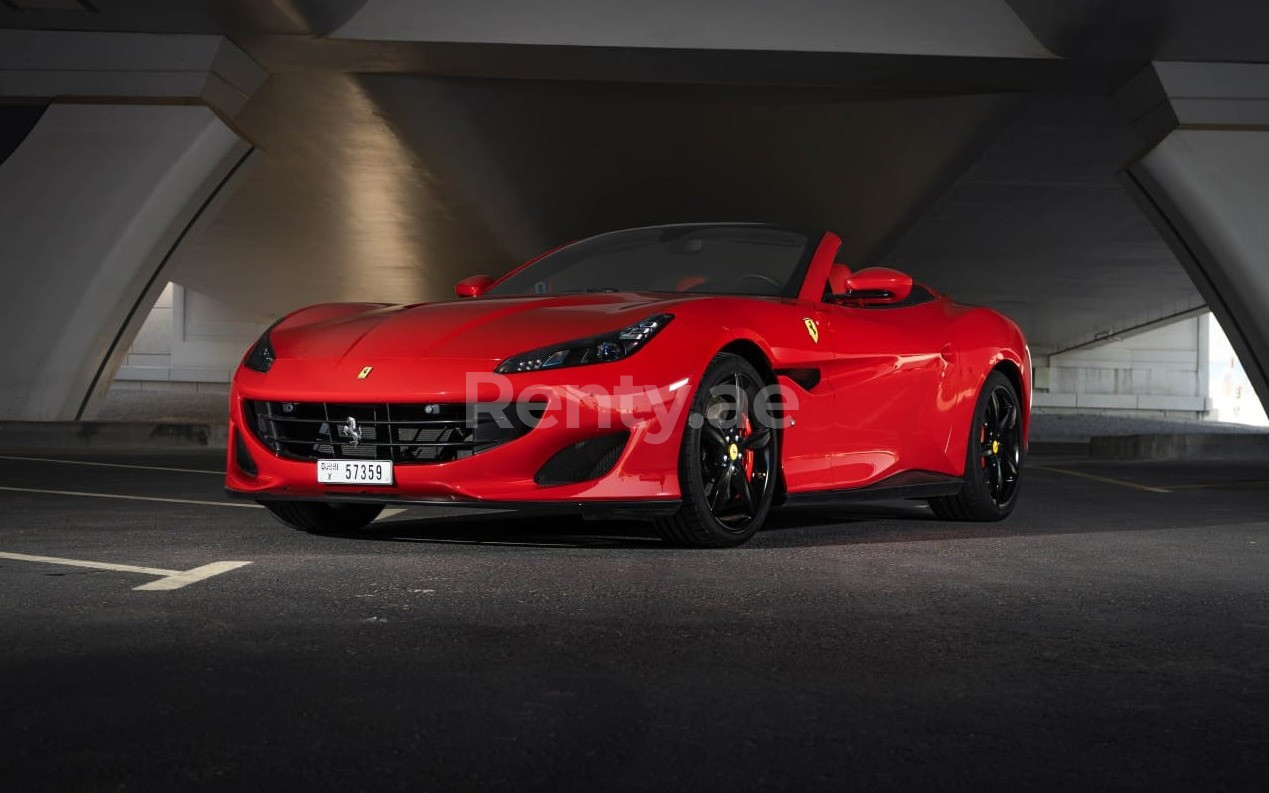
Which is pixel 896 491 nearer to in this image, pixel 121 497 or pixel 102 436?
pixel 121 497

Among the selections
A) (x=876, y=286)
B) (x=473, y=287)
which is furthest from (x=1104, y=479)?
(x=473, y=287)

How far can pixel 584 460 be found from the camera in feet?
17.6

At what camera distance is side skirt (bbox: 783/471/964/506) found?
6.21 meters

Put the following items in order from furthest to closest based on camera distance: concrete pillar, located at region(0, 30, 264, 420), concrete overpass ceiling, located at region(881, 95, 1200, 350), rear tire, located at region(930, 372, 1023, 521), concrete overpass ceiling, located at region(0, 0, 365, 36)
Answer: concrete overpass ceiling, located at region(881, 95, 1200, 350), concrete pillar, located at region(0, 30, 264, 420), concrete overpass ceiling, located at region(0, 0, 365, 36), rear tire, located at region(930, 372, 1023, 521)

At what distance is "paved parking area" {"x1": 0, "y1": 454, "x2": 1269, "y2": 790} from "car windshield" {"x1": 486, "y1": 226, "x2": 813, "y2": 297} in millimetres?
1078

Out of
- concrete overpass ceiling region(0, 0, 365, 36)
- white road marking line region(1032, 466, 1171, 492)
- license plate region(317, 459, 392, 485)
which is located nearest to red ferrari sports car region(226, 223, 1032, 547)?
license plate region(317, 459, 392, 485)

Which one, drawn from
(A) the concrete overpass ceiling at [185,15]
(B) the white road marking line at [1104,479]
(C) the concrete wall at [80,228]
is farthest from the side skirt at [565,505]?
(C) the concrete wall at [80,228]

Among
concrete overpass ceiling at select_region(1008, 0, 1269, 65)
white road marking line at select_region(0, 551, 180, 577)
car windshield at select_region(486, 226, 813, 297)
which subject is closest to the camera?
white road marking line at select_region(0, 551, 180, 577)

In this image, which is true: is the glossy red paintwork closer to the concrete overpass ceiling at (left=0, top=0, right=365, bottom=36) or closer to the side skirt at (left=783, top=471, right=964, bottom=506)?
the side skirt at (left=783, top=471, right=964, bottom=506)

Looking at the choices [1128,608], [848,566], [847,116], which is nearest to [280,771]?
[1128,608]

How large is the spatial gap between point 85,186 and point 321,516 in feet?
36.7

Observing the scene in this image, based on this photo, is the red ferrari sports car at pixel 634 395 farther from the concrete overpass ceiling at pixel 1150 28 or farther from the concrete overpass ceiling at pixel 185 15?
the concrete overpass ceiling at pixel 185 15

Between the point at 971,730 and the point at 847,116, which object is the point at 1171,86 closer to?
the point at 847,116

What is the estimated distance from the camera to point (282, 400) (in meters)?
5.68
